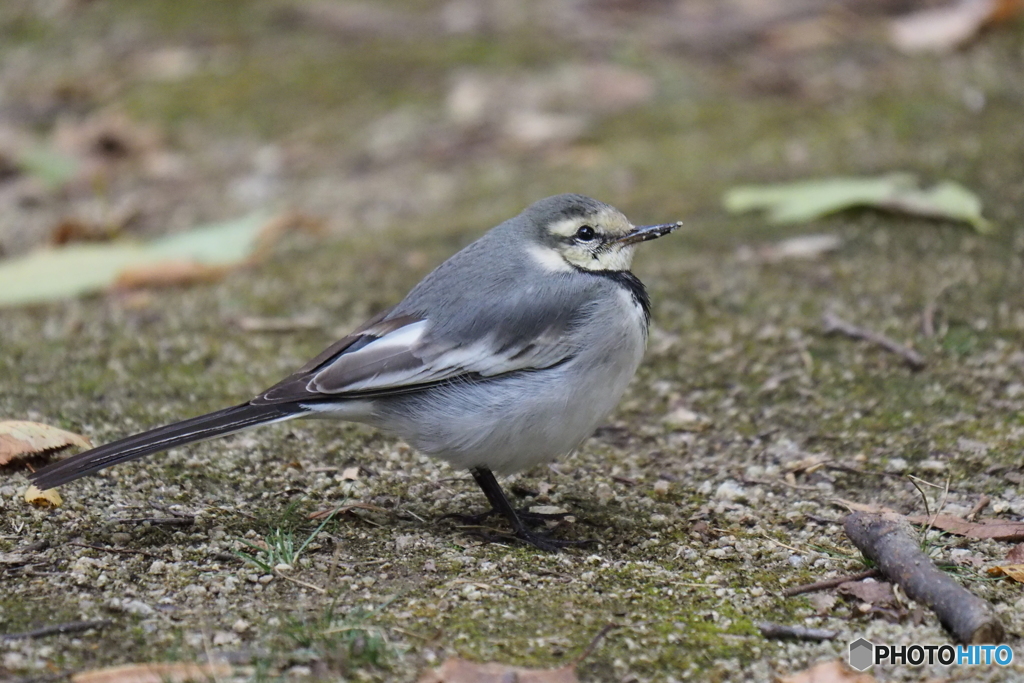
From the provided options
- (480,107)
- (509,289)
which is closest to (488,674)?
(509,289)

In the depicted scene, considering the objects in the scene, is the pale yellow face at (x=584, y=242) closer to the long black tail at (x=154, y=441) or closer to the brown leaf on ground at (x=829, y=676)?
the long black tail at (x=154, y=441)

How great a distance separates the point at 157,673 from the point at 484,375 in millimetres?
1509

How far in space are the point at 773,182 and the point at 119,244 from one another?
3.87 metres

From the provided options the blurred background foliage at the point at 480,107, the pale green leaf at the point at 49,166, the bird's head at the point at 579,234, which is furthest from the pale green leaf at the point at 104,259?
the bird's head at the point at 579,234

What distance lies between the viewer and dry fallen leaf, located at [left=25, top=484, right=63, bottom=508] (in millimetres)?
3658

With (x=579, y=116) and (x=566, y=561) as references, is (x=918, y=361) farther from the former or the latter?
(x=579, y=116)

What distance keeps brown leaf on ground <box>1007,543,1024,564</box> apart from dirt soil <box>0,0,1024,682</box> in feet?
0.15

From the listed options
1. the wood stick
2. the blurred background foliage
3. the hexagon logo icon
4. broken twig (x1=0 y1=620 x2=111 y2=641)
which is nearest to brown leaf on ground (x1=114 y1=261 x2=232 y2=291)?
the blurred background foliage

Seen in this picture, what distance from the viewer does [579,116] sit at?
27.8ft

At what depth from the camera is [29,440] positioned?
12.7 feet

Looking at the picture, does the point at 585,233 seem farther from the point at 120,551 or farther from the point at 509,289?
the point at 120,551

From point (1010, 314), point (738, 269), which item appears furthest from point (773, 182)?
point (1010, 314)

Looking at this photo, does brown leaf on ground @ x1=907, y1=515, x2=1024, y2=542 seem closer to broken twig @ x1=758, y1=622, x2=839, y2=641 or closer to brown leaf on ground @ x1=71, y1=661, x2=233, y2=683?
broken twig @ x1=758, y1=622, x2=839, y2=641

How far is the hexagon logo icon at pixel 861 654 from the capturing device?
9.67 ft
